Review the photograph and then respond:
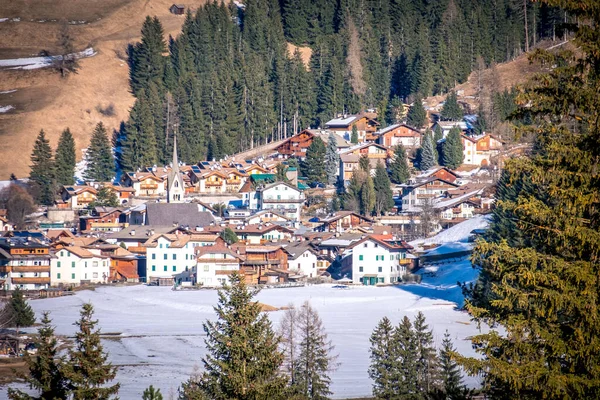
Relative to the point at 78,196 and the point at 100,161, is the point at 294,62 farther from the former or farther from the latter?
the point at 78,196

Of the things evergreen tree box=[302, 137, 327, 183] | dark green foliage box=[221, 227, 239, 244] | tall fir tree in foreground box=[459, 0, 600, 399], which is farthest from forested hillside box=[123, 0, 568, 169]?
tall fir tree in foreground box=[459, 0, 600, 399]

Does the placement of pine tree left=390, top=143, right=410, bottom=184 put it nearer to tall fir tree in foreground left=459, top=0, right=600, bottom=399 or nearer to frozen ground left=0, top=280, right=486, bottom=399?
frozen ground left=0, top=280, right=486, bottom=399

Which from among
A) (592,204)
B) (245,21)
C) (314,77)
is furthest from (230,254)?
(245,21)

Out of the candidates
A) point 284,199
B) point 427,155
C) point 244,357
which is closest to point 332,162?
point 427,155

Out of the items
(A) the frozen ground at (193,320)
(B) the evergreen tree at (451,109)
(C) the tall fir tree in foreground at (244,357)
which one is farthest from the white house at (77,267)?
(C) the tall fir tree in foreground at (244,357)

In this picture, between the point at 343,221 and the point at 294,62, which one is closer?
the point at 343,221
